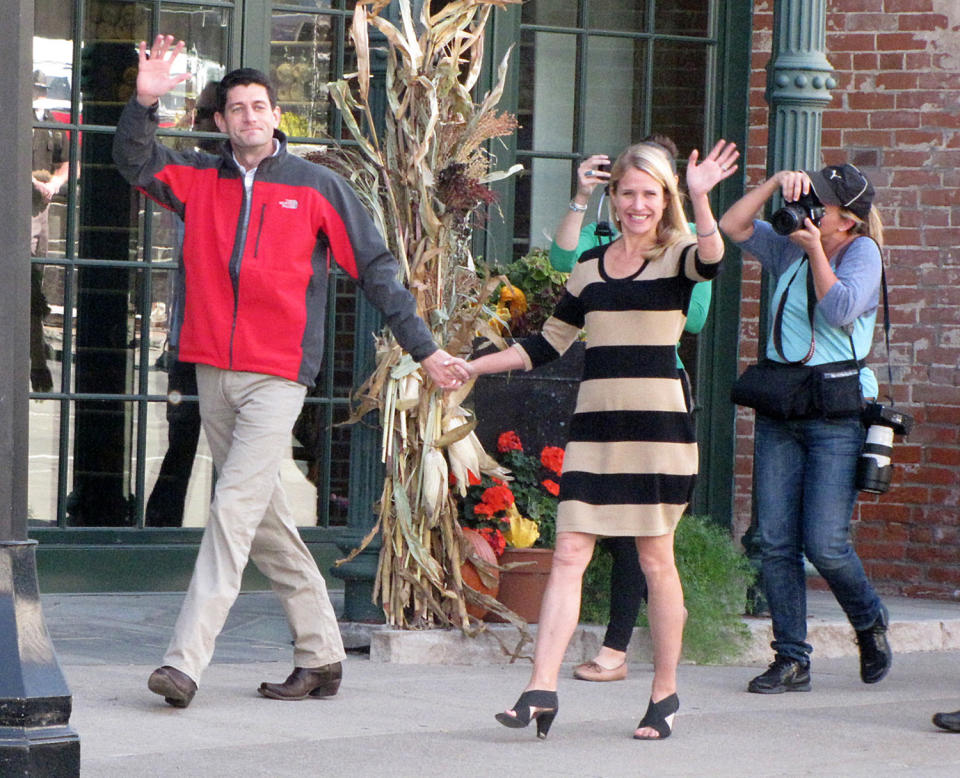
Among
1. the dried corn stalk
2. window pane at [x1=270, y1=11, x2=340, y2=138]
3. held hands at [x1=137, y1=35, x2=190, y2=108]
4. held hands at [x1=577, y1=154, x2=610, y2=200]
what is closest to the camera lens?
held hands at [x1=577, y1=154, x2=610, y2=200]

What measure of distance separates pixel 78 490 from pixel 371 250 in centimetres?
277

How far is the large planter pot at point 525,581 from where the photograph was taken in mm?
6590

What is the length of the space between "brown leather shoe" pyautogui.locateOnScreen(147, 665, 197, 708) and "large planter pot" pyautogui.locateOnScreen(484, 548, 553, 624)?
5.73 feet

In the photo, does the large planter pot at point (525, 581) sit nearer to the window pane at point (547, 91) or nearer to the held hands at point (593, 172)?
the held hands at point (593, 172)

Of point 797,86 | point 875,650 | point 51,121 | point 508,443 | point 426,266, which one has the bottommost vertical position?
point 875,650

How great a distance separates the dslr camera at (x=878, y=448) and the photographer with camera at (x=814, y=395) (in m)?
0.05

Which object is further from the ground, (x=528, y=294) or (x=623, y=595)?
(x=528, y=294)

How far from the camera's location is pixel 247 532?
5215 millimetres

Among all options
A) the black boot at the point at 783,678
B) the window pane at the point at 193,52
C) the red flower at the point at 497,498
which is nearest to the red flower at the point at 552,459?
the red flower at the point at 497,498

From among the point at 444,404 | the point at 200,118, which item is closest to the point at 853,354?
the point at 444,404

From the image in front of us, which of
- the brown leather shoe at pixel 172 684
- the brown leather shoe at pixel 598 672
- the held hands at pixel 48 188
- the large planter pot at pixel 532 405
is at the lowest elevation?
the brown leather shoe at pixel 598 672

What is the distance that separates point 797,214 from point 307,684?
2.24 metres

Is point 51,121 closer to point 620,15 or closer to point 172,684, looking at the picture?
point 620,15

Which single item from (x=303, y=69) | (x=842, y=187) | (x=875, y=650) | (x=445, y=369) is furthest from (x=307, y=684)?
(x=303, y=69)
